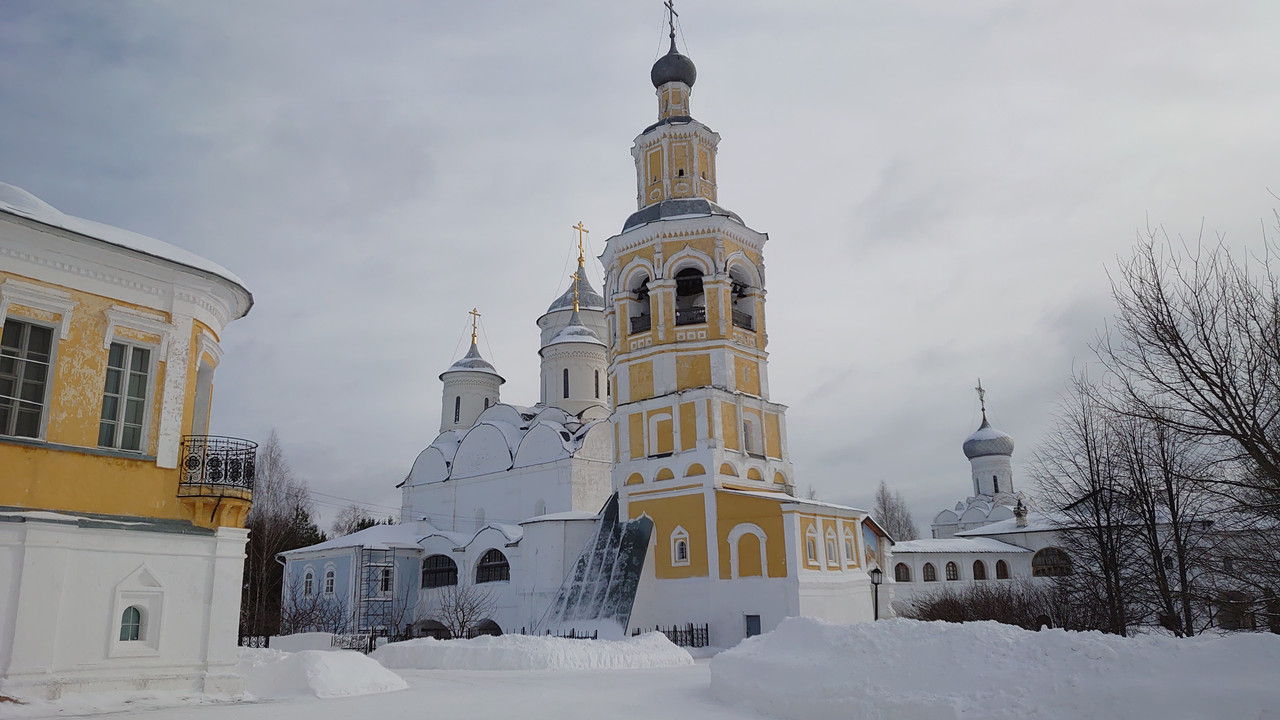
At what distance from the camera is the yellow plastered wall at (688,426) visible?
70.5 feet

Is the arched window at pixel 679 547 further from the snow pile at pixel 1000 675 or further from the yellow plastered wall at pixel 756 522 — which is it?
the snow pile at pixel 1000 675

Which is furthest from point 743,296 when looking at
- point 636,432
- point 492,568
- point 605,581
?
point 492,568

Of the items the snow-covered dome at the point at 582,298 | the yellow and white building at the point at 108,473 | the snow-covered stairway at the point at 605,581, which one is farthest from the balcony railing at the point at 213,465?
the snow-covered dome at the point at 582,298

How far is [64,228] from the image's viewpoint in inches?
372

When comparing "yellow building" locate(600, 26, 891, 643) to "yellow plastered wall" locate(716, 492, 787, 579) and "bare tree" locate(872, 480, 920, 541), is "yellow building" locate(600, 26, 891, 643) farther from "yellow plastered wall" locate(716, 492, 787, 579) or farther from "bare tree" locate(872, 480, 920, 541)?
"bare tree" locate(872, 480, 920, 541)

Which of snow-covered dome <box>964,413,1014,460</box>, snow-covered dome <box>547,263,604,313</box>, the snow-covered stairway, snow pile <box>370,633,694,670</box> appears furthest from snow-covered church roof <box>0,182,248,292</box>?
snow-covered dome <box>964,413,1014,460</box>

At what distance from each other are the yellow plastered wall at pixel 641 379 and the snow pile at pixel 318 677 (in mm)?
12095

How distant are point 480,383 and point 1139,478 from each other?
25.9m

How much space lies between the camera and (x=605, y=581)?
20953mm

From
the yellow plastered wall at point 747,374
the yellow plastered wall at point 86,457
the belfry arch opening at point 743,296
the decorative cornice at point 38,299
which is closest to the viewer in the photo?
the yellow plastered wall at point 86,457

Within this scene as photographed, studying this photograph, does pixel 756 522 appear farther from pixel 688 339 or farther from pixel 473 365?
pixel 473 365

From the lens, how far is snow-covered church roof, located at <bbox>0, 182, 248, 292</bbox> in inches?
368

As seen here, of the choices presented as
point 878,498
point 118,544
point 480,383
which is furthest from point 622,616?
point 878,498

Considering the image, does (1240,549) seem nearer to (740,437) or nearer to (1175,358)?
(1175,358)
